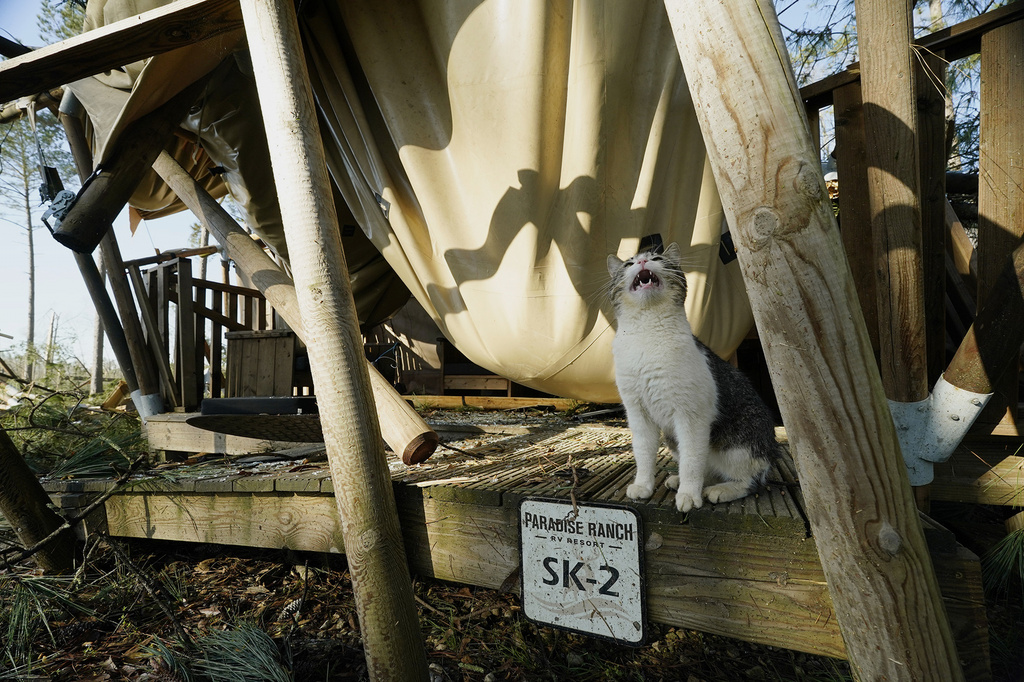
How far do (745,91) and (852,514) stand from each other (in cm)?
80

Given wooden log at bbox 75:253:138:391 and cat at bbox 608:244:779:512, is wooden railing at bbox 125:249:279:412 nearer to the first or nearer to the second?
wooden log at bbox 75:253:138:391

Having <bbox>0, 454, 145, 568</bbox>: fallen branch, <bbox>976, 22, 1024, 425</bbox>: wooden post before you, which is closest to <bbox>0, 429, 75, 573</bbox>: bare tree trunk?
<bbox>0, 454, 145, 568</bbox>: fallen branch

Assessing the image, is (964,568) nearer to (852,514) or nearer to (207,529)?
(852,514)

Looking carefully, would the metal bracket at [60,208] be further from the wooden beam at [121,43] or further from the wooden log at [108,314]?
the wooden log at [108,314]

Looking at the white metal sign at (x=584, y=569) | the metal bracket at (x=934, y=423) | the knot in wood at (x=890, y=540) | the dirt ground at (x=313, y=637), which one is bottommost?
the dirt ground at (x=313, y=637)

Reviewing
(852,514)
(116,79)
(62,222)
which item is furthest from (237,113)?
(852,514)

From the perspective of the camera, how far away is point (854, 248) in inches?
62.6

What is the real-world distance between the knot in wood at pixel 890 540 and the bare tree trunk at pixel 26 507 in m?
2.81

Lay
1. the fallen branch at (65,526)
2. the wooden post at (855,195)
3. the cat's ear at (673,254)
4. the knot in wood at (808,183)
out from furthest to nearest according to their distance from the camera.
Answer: the fallen branch at (65,526), the wooden post at (855,195), the cat's ear at (673,254), the knot in wood at (808,183)

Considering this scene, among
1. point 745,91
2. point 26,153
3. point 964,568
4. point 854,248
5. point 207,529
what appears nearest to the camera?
point 745,91

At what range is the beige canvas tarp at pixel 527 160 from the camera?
164 centimetres

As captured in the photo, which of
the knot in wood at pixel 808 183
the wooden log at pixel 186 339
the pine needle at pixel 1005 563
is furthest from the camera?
the wooden log at pixel 186 339

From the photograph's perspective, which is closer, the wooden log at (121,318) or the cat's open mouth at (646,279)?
the cat's open mouth at (646,279)

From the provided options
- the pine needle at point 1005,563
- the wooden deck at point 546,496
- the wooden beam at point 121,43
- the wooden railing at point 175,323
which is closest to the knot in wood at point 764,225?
the wooden deck at point 546,496
